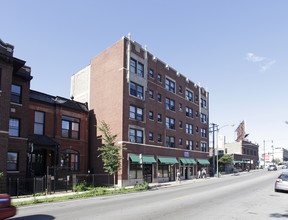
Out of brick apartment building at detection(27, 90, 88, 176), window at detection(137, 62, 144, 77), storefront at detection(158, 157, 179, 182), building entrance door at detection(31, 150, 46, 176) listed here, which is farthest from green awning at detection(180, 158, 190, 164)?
building entrance door at detection(31, 150, 46, 176)

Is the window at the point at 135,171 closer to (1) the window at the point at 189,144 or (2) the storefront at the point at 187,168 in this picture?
(2) the storefront at the point at 187,168

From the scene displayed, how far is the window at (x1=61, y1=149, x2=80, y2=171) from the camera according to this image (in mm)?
27781

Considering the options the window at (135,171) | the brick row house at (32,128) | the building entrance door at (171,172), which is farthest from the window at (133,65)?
the building entrance door at (171,172)

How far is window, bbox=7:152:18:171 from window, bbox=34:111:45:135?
13.8 feet

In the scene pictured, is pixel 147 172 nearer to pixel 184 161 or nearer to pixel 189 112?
pixel 184 161

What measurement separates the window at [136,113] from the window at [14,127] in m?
12.8

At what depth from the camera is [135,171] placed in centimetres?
3034

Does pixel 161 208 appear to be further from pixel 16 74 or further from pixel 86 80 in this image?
pixel 86 80

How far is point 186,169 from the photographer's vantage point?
136 feet

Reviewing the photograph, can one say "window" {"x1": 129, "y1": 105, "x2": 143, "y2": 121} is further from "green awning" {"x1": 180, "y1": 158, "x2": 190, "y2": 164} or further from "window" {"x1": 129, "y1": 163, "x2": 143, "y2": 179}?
"green awning" {"x1": 180, "y1": 158, "x2": 190, "y2": 164}

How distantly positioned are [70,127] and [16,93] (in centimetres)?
777

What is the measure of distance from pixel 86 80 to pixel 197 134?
22.5 m

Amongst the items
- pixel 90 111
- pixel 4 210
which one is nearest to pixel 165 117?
pixel 90 111

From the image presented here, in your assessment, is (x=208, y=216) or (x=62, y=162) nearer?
(x=208, y=216)
